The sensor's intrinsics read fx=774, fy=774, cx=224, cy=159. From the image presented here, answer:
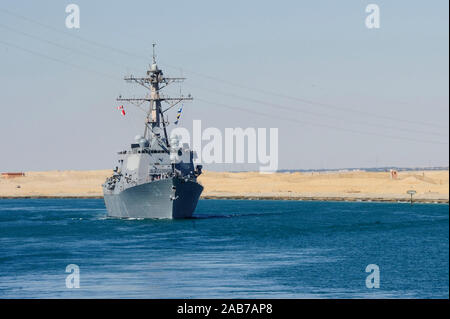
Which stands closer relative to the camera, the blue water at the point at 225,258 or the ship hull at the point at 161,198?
the blue water at the point at 225,258

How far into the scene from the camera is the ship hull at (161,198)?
265 ft

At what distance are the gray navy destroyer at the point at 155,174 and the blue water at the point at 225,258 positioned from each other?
1907 mm

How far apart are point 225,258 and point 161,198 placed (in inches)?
1143

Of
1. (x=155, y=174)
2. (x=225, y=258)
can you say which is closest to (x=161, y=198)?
(x=155, y=174)

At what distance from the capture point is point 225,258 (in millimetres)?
53312

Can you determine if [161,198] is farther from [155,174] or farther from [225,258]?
[225,258]

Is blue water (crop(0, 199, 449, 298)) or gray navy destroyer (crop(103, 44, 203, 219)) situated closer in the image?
blue water (crop(0, 199, 449, 298))

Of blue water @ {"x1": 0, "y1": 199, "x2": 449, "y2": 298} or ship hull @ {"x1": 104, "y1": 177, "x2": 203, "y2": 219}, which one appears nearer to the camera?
blue water @ {"x1": 0, "y1": 199, "x2": 449, "y2": 298}

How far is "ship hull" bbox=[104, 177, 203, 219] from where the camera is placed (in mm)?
80625

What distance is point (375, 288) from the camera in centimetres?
4131

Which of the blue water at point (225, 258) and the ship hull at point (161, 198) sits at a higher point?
the ship hull at point (161, 198)

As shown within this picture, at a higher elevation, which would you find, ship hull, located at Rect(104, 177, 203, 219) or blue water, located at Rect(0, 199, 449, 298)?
ship hull, located at Rect(104, 177, 203, 219)

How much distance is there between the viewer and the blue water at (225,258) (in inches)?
1610

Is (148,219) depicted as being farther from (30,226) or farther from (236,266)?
(236,266)
